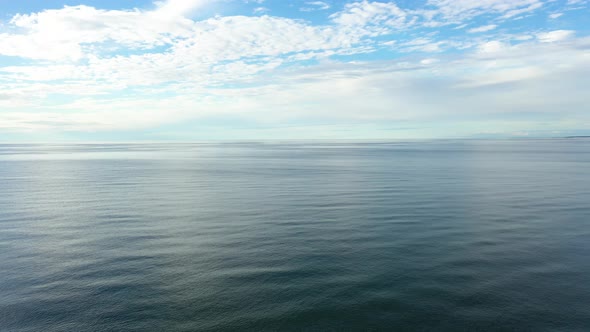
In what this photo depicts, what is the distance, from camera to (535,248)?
21.6m

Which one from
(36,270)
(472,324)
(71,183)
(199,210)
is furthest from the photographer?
(71,183)

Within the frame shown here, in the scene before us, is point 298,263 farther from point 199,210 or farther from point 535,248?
point 199,210

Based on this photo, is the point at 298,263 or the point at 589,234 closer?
the point at 298,263

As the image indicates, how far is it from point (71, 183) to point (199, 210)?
31302 millimetres

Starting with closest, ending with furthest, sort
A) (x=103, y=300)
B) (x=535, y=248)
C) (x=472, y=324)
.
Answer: (x=472, y=324) → (x=103, y=300) → (x=535, y=248)

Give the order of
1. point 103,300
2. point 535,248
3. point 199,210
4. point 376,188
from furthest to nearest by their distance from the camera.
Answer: point 376,188 < point 199,210 < point 535,248 < point 103,300

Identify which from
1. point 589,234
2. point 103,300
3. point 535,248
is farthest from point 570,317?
point 103,300

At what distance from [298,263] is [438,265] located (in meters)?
7.13

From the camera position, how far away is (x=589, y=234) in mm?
24375

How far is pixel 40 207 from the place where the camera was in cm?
3619

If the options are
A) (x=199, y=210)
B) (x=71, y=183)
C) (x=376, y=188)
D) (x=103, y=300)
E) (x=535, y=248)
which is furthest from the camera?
(x=71, y=183)

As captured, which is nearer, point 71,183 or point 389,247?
point 389,247

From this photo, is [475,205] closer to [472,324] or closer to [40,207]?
[472,324]

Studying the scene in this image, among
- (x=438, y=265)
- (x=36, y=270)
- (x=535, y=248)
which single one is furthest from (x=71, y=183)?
(x=535, y=248)
